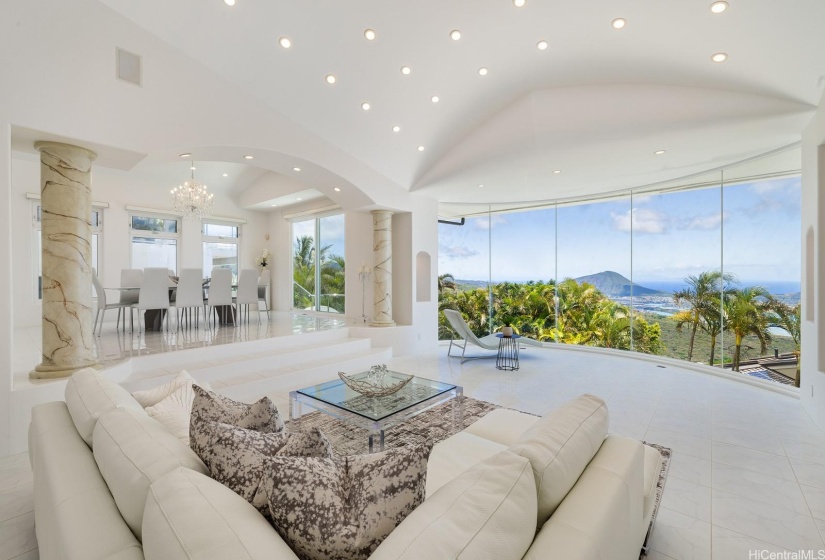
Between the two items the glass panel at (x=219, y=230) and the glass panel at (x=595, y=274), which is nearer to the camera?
the glass panel at (x=595, y=274)

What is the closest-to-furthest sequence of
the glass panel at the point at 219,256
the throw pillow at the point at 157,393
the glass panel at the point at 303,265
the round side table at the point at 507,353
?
the throw pillow at the point at 157,393 → the round side table at the point at 507,353 → the glass panel at the point at 219,256 → the glass panel at the point at 303,265

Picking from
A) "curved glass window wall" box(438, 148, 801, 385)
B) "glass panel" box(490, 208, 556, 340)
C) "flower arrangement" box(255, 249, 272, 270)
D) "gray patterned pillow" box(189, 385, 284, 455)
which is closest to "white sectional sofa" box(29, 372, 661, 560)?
"gray patterned pillow" box(189, 385, 284, 455)

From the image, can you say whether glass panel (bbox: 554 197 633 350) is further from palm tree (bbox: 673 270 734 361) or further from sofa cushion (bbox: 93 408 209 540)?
sofa cushion (bbox: 93 408 209 540)

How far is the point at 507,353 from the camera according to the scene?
6.50 meters

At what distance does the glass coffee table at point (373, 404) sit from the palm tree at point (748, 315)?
4662mm

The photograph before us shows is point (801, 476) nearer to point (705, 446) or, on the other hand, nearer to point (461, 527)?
point (705, 446)

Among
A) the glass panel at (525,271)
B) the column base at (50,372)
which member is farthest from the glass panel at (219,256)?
the glass panel at (525,271)

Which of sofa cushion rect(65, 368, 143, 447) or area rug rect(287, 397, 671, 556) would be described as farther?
area rug rect(287, 397, 671, 556)

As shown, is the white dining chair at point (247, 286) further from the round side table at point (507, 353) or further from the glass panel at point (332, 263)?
the round side table at point (507, 353)

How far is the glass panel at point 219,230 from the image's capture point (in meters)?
9.77

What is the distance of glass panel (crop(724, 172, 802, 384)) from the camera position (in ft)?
16.2

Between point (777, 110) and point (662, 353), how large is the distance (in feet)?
13.7

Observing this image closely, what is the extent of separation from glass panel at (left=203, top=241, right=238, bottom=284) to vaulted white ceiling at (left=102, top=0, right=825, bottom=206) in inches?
242

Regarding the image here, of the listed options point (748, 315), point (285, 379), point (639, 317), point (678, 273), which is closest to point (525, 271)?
point (639, 317)
